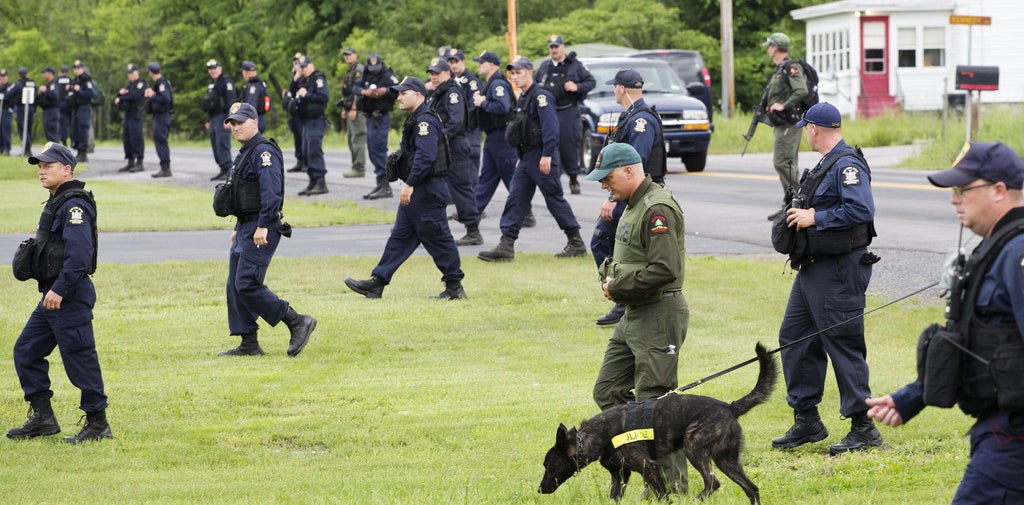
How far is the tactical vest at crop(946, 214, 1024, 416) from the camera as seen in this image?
4.07m

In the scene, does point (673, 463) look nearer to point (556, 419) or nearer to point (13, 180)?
point (556, 419)

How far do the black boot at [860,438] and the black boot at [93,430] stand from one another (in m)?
4.21

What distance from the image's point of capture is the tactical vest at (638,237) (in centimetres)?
628

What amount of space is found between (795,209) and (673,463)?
65.8 inches

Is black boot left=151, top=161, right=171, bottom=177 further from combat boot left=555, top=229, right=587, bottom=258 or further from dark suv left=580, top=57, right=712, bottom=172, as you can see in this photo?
combat boot left=555, top=229, right=587, bottom=258

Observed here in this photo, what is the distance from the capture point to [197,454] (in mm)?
7297

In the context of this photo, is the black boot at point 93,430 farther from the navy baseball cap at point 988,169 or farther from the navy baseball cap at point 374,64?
the navy baseball cap at point 374,64

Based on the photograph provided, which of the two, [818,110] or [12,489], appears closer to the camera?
[12,489]

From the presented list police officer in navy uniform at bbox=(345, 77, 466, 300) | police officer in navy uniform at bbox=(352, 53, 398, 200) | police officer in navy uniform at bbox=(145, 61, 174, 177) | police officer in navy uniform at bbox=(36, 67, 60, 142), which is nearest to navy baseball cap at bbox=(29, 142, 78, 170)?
police officer in navy uniform at bbox=(345, 77, 466, 300)

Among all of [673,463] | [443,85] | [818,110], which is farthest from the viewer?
[443,85]

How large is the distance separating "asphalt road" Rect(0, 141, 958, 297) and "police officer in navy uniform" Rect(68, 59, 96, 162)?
23.3 ft

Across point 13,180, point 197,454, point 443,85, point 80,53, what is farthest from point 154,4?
point 197,454

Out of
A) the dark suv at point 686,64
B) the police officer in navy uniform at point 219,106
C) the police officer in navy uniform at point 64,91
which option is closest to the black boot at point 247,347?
the police officer in navy uniform at point 219,106

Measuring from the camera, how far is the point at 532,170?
14148 millimetres
